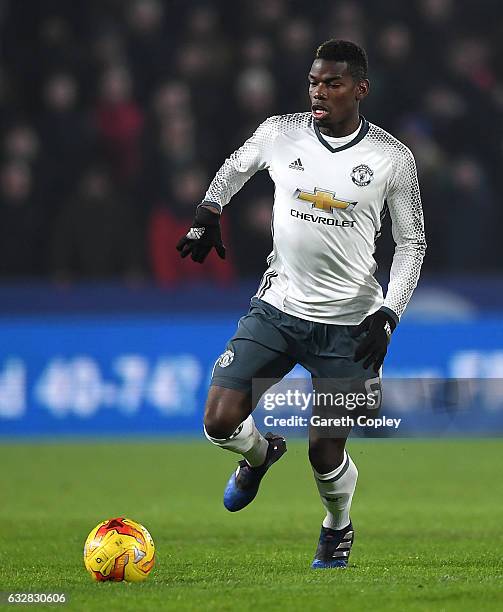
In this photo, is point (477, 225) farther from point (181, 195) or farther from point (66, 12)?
point (66, 12)

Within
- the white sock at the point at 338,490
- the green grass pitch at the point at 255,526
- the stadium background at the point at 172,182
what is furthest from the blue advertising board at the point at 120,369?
the white sock at the point at 338,490

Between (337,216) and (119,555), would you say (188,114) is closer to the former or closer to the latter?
(337,216)

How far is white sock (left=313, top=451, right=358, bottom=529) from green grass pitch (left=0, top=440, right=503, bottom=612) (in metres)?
0.21

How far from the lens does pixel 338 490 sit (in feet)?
19.3

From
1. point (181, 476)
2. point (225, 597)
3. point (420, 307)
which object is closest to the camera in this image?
point (225, 597)

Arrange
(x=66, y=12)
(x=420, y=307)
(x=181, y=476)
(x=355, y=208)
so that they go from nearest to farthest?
(x=355, y=208) → (x=181, y=476) → (x=420, y=307) → (x=66, y=12)

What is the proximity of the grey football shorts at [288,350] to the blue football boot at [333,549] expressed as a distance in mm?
692

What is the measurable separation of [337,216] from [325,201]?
8cm

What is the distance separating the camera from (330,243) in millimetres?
5746

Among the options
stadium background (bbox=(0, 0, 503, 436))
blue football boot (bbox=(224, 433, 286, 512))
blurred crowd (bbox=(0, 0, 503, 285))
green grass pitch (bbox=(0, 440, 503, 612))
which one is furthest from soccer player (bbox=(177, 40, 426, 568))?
blurred crowd (bbox=(0, 0, 503, 285))

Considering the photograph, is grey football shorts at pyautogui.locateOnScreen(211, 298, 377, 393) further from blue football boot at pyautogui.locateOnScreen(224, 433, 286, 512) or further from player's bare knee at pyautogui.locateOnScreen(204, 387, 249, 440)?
blue football boot at pyautogui.locateOnScreen(224, 433, 286, 512)

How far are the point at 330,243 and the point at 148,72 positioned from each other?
785cm

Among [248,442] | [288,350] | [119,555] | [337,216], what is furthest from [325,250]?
[119,555]

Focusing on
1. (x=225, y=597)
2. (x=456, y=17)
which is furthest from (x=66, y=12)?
(x=225, y=597)
